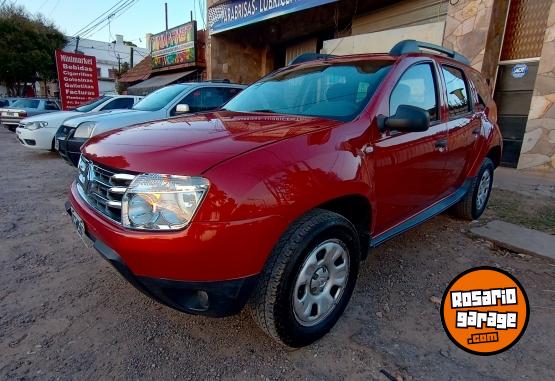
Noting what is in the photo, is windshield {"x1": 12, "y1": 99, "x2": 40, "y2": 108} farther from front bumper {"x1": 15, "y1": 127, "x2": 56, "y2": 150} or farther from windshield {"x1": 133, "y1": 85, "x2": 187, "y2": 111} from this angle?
windshield {"x1": 133, "y1": 85, "x2": 187, "y2": 111}

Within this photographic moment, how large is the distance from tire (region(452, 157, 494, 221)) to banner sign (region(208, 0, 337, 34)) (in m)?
6.24

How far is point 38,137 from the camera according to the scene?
7.72 m

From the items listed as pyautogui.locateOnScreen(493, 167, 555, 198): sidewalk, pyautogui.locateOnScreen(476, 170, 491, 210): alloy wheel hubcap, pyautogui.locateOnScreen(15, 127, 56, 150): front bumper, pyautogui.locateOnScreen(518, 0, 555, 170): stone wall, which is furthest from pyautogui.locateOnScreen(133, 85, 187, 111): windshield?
pyautogui.locateOnScreen(518, 0, 555, 170): stone wall

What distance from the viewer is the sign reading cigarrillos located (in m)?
13.4

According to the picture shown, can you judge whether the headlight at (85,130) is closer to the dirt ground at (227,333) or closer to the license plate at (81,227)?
the dirt ground at (227,333)

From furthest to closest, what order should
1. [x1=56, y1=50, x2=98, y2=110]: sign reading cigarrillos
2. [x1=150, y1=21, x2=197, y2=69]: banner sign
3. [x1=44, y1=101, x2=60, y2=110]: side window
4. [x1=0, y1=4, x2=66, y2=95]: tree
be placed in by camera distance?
[x1=0, y1=4, x2=66, y2=95]: tree < [x1=150, y1=21, x2=197, y2=69]: banner sign < [x1=44, y1=101, x2=60, y2=110]: side window < [x1=56, y1=50, x2=98, y2=110]: sign reading cigarrillos

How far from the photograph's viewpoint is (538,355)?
2.02m

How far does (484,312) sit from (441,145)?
1365 millimetres

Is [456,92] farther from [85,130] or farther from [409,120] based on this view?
[85,130]

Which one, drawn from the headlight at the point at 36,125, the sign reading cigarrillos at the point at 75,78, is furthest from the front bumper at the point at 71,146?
the sign reading cigarrillos at the point at 75,78

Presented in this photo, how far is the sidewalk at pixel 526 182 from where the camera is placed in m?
5.54

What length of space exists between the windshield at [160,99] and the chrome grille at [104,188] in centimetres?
387

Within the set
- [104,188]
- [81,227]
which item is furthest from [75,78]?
[104,188]

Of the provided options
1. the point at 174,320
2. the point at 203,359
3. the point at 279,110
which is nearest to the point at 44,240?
the point at 174,320
